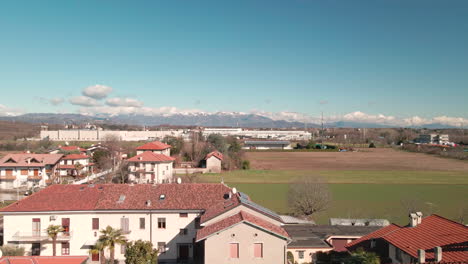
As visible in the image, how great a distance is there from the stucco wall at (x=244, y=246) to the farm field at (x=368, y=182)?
15.7m

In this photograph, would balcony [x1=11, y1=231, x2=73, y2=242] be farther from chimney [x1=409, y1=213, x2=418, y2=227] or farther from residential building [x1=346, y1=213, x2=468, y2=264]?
chimney [x1=409, y1=213, x2=418, y2=227]

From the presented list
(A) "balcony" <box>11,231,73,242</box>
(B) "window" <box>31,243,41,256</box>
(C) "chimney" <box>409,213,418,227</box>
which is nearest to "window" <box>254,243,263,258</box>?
(C) "chimney" <box>409,213,418,227</box>

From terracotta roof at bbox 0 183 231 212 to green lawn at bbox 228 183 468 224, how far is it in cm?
1290

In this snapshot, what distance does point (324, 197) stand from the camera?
35312 mm

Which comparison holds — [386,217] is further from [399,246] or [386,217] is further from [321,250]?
[399,246]

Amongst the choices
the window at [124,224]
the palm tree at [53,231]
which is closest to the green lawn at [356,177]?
the window at [124,224]

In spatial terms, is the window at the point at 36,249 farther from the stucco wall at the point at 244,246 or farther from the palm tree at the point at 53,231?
the stucco wall at the point at 244,246

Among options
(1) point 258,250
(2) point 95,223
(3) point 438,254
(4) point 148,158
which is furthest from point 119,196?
(4) point 148,158

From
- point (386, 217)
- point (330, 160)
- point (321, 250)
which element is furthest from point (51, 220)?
point (330, 160)

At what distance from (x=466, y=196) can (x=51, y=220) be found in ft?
147

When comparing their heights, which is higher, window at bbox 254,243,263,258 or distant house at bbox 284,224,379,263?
window at bbox 254,243,263,258

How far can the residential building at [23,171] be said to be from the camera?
5353 centimetres

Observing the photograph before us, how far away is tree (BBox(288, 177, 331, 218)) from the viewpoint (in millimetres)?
35062

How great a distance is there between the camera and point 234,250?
19.3m
